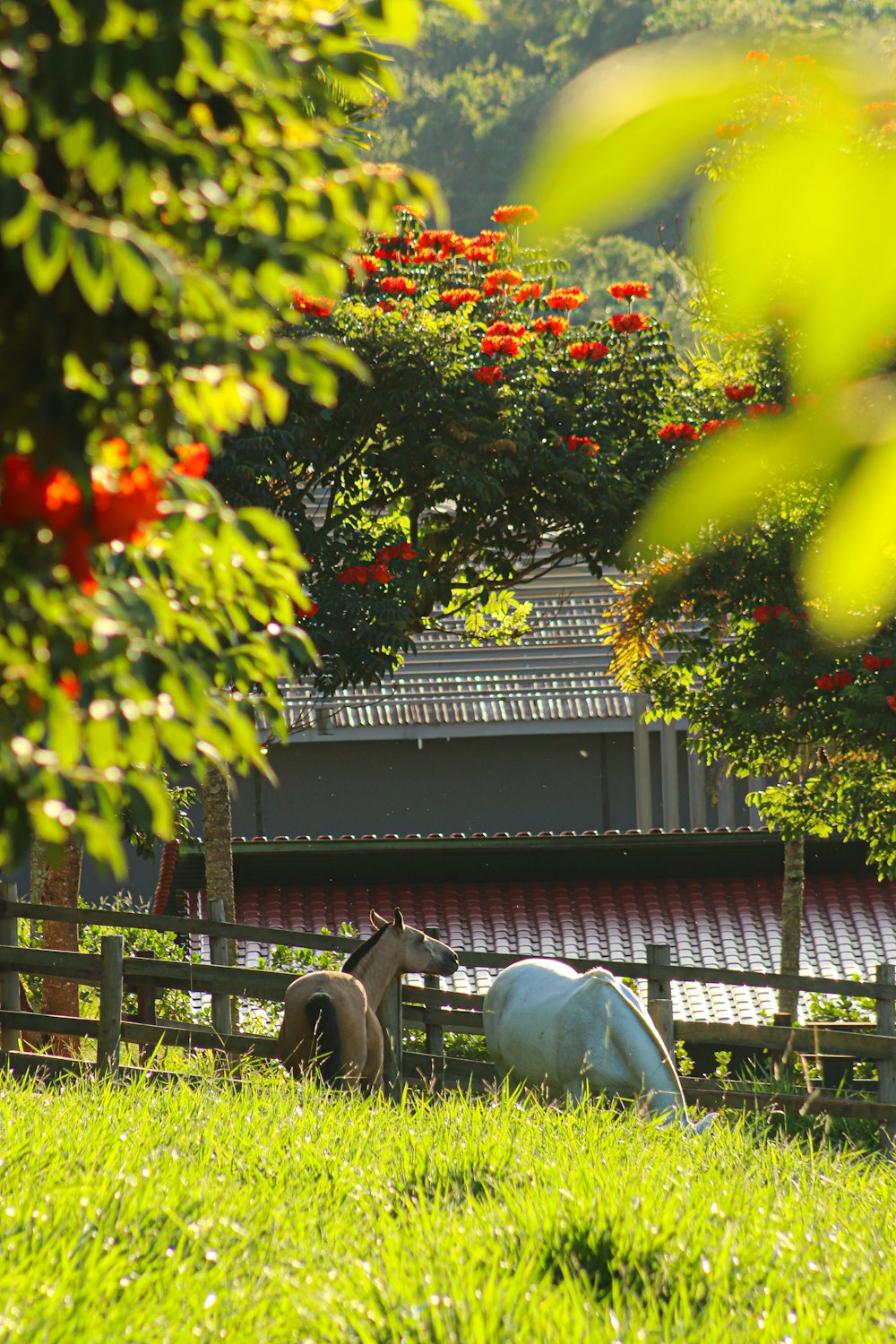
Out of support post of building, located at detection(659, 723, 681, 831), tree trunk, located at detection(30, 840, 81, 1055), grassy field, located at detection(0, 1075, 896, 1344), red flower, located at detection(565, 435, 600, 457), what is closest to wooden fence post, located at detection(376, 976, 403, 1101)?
grassy field, located at detection(0, 1075, 896, 1344)

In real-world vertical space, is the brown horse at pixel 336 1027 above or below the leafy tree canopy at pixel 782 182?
below

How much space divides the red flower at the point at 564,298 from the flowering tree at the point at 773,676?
6.37ft

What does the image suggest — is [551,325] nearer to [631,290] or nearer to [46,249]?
[631,290]

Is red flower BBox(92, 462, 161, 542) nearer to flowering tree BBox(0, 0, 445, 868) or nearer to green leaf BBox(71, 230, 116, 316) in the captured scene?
flowering tree BBox(0, 0, 445, 868)

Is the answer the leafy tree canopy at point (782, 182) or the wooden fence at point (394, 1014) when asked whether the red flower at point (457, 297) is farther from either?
Answer: the leafy tree canopy at point (782, 182)

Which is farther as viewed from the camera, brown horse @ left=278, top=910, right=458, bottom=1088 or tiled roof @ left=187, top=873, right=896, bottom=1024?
tiled roof @ left=187, top=873, right=896, bottom=1024

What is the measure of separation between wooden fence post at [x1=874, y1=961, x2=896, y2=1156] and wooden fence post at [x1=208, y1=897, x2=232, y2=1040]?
4.21 meters

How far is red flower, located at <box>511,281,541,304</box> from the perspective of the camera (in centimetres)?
1411

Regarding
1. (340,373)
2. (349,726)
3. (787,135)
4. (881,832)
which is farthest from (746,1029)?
(349,726)

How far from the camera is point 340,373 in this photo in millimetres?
12672

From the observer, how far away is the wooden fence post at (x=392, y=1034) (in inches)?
361

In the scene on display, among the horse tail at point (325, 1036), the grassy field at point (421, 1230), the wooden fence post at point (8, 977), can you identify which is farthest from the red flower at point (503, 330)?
the grassy field at point (421, 1230)

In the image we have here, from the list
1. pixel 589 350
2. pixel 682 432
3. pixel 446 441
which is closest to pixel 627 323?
pixel 589 350

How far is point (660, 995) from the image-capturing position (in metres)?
9.10
